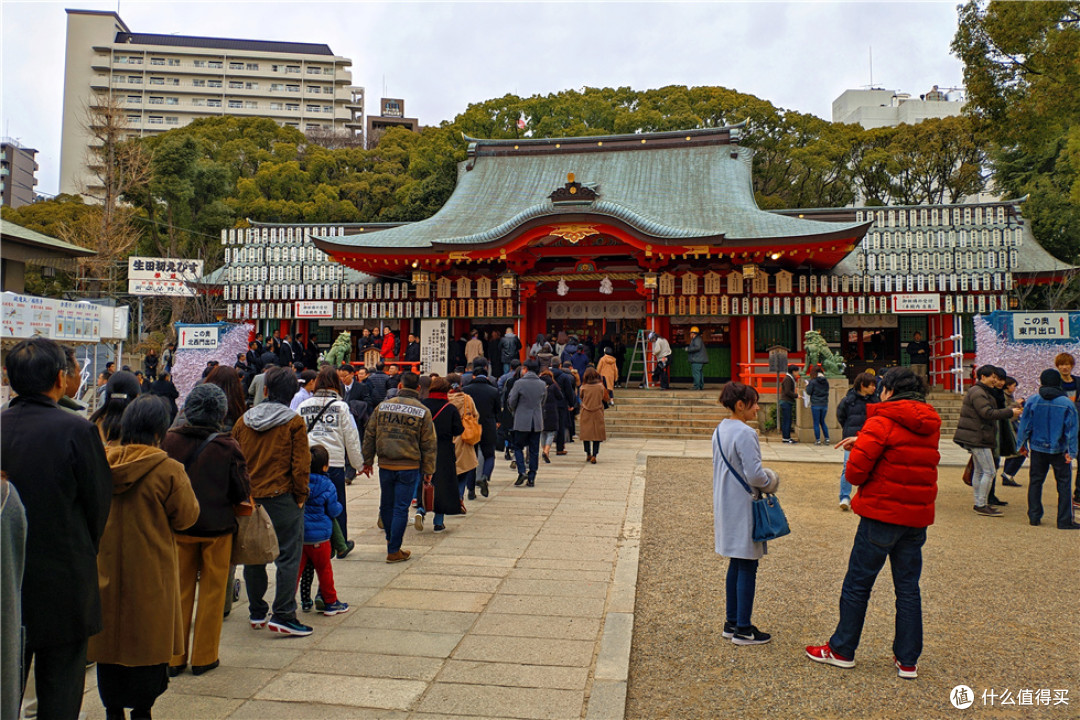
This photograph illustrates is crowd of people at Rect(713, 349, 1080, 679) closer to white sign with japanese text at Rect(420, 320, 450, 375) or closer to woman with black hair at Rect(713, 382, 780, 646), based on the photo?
woman with black hair at Rect(713, 382, 780, 646)

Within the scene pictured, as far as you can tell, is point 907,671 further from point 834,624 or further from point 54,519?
point 54,519

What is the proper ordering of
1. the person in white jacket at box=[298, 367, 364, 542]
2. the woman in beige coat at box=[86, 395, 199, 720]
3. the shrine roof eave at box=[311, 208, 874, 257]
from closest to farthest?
the woman in beige coat at box=[86, 395, 199, 720] → the person in white jacket at box=[298, 367, 364, 542] → the shrine roof eave at box=[311, 208, 874, 257]

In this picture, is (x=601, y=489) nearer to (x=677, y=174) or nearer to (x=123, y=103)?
(x=677, y=174)

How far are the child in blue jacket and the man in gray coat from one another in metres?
4.62

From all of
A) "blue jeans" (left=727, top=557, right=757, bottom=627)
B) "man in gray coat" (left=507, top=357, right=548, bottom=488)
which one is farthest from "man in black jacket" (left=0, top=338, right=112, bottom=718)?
"man in gray coat" (left=507, top=357, right=548, bottom=488)

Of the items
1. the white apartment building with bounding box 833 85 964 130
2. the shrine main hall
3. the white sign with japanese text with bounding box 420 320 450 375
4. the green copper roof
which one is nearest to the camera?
the green copper roof

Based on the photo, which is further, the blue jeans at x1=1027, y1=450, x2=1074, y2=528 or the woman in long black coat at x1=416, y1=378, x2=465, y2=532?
the blue jeans at x1=1027, y1=450, x2=1074, y2=528

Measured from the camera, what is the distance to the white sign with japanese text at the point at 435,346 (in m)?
19.6

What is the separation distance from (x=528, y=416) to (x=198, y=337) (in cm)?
908

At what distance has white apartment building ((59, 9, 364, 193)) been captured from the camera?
58438 millimetres

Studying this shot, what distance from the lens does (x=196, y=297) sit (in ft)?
79.7

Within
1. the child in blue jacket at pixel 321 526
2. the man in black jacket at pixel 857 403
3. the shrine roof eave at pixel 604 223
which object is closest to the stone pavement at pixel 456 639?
the child in blue jacket at pixel 321 526

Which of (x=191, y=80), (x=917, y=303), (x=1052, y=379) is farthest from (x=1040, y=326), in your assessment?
(x=191, y=80)

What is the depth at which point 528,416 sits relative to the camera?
30.1 ft
